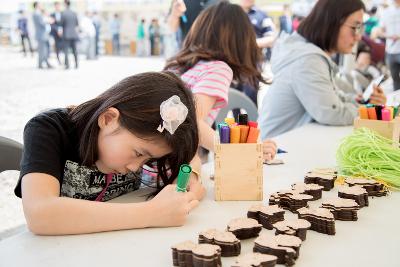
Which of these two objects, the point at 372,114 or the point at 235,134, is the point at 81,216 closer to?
the point at 235,134

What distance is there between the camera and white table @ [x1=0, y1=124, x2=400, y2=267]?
613mm

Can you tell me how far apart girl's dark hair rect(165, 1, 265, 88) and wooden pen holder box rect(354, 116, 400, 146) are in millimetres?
548

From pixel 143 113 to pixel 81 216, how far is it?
225mm

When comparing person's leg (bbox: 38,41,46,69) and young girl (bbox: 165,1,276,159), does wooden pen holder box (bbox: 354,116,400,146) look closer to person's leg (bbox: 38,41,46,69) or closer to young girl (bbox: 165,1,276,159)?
young girl (bbox: 165,1,276,159)

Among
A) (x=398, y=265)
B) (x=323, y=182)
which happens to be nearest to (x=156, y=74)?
(x=323, y=182)

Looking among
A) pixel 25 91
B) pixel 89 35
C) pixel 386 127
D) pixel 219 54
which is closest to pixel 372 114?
pixel 386 127

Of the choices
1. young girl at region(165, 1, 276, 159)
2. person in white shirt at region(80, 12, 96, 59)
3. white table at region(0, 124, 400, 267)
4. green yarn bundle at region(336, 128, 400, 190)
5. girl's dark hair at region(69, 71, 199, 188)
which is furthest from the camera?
person in white shirt at region(80, 12, 96, 59)

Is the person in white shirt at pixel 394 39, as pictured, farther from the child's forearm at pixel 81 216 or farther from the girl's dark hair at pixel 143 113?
the child's forearm at pixel 81 216

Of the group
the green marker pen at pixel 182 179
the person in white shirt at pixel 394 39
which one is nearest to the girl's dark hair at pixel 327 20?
the green marker pen at pixel 182 179

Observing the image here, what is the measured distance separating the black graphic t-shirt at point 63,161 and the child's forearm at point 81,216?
95 mm

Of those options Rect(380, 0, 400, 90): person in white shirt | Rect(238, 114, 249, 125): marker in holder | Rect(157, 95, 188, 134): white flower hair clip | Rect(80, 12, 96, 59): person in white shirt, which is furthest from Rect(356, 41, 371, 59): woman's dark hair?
Rect(80, 12, 96, 59): person in white shirt

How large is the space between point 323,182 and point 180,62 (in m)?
0.77

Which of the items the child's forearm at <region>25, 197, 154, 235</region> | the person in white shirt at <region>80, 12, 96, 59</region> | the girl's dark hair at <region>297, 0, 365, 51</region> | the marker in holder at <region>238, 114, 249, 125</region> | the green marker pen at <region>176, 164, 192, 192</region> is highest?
the person in white shirt at <region>80, 12, 96, 59</region>

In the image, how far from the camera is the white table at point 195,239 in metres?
0.61
